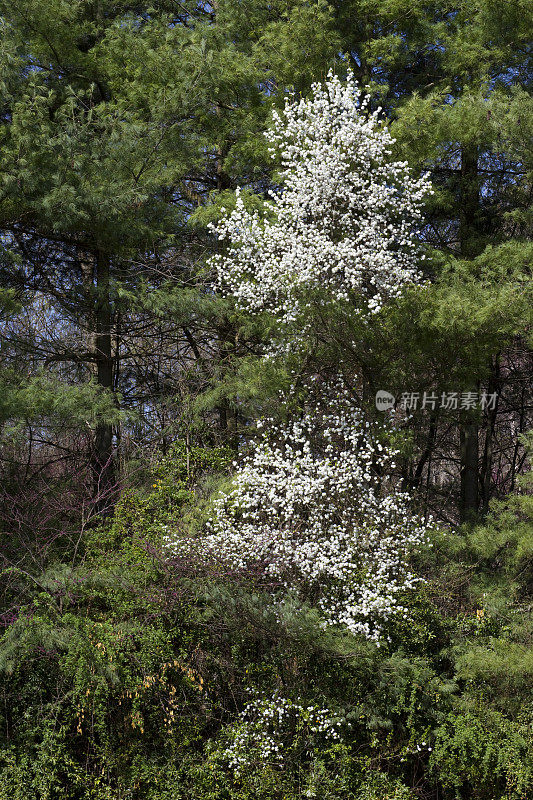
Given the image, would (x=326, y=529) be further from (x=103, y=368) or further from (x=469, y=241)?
(x=469, y=241)

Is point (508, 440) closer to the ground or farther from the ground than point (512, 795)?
farther from the ground

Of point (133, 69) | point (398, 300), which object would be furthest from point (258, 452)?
point (133, 69)

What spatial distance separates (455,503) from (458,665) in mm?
3310

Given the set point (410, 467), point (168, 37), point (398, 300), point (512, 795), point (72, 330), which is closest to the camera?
point (512, 795)

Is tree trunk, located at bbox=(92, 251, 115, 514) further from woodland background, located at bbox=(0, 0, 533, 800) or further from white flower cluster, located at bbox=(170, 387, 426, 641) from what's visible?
white flower cluster, located at bbox=(170, 387, 426, 641)

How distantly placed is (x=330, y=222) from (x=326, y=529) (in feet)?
10.2

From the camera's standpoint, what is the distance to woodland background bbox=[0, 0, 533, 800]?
6.86m

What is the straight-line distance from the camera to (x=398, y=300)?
7664 mm

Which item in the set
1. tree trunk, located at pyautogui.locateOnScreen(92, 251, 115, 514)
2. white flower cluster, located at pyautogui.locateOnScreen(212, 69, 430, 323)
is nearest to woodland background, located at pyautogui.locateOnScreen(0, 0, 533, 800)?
tree trunk, located at pyautogui.locateOnScreen(92, 251, 115, 514)

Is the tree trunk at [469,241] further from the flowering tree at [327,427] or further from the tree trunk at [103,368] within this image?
the tree trunk at [103,368]

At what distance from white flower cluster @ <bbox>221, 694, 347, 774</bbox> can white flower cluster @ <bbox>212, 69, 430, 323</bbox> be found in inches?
145

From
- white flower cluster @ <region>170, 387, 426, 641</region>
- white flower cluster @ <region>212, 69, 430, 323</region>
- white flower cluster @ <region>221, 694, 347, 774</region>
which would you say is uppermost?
white flower cluster @ <region>212, 69, 430, 323</region>

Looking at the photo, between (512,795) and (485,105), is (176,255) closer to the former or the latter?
(485,105)

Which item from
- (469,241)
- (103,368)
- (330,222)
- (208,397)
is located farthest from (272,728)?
(469,241)
